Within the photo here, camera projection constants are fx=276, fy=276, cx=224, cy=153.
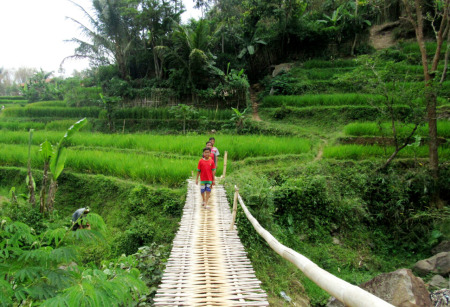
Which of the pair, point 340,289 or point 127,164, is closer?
point 340,289

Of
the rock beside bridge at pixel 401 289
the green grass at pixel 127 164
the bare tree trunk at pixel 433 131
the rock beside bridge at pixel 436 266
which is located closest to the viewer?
the rock beside bridge at pixel 401 289

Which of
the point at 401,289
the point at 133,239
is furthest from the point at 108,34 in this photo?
the point at 401,289

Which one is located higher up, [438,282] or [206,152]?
[206,152]

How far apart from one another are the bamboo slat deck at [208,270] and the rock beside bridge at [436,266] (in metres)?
3.68

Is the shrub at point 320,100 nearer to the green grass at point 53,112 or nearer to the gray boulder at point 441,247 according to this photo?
the gray boulder at point 441,247

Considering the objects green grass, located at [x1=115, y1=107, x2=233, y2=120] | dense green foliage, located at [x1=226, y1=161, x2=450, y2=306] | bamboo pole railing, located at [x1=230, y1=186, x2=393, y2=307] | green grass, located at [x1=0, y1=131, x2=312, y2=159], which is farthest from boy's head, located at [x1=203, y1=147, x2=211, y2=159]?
green grass, located at [x1=115, y1=107, x2=233, y2=120]

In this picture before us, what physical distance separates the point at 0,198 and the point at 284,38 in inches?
577

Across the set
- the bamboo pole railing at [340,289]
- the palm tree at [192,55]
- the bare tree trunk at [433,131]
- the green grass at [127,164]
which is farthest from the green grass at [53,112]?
the bamboo pole railing at [340,289]

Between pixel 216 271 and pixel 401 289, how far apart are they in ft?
6.80

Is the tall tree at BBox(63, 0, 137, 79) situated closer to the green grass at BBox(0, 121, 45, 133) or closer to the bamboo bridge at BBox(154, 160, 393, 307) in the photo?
the green grass at BBox(0, 121, 45, 133)

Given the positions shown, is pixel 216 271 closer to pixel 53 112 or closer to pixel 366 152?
pixel 366 152

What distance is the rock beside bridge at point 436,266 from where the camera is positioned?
4.61 metres

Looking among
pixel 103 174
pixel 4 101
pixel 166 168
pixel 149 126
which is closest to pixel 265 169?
→ pixel 166 168

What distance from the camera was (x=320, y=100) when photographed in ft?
37.8
